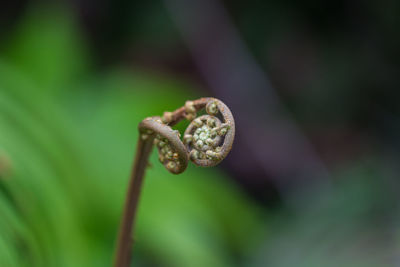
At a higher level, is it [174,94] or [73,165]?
[174,94]

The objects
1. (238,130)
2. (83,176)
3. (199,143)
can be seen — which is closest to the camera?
(199,143)

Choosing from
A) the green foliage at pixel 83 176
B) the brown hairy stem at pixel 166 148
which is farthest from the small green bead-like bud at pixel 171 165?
the green foliage at pixel 83 176

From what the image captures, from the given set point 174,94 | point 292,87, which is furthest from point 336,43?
point 174,94

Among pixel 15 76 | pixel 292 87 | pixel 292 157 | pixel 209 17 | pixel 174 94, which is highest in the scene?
pixel 209 17

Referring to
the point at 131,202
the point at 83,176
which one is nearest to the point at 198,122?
the point at 131,202

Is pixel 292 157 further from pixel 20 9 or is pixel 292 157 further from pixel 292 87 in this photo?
pixel 20 9

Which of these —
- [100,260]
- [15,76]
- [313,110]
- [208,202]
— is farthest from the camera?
[313,110]

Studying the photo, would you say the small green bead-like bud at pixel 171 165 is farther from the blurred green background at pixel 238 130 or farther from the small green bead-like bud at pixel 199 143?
the blurred green background at pixel 238 130

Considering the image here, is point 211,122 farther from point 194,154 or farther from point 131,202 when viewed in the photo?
point 131,202
